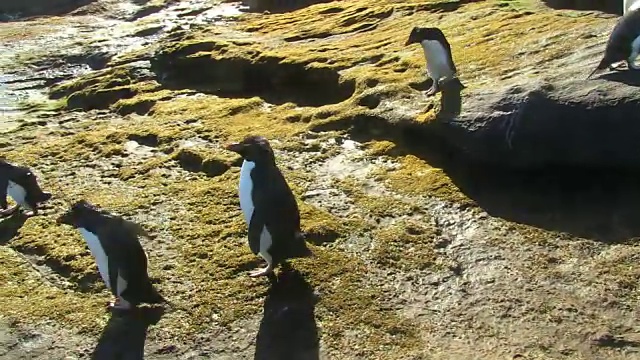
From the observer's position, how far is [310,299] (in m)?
4.78

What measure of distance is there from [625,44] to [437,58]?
5.85 feet

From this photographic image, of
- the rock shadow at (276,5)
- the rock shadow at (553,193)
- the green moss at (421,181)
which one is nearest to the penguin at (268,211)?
the green moss at (421,181)

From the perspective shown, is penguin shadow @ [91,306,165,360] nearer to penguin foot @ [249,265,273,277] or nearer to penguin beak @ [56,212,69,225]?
penguin foot @ [249,265,273,277]

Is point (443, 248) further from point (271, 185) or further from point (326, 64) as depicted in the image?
point (326, 64)

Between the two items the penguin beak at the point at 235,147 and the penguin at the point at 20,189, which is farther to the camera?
the penguin at the point at 20,189

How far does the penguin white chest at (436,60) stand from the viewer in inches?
269

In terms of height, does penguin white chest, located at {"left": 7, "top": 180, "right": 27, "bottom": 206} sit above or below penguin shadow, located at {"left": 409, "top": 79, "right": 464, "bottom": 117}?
below

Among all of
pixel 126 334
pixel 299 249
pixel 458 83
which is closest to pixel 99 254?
pixel 126 334

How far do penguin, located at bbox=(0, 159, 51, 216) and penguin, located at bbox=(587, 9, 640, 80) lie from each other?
4.27m

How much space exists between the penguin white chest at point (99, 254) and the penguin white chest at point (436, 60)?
3.23 metres

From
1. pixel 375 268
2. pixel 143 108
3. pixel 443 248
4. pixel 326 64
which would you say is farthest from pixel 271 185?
pixel 143 108

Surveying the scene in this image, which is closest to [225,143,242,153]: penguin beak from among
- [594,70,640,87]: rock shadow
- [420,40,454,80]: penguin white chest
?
[420,40,454,80]: penguin white chest

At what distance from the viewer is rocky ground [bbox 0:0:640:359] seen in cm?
450

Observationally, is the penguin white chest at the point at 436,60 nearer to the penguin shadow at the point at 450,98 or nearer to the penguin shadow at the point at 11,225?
the penguin shadow at the point at 450,98
